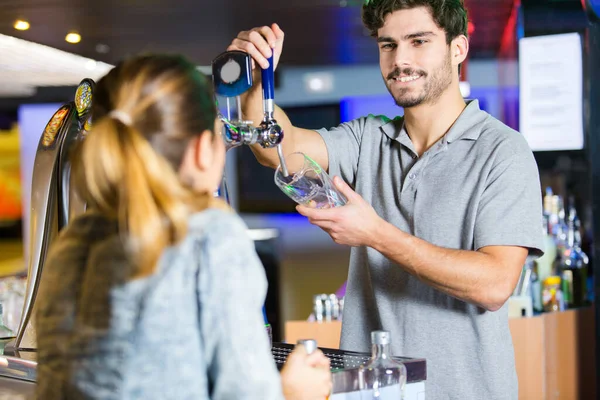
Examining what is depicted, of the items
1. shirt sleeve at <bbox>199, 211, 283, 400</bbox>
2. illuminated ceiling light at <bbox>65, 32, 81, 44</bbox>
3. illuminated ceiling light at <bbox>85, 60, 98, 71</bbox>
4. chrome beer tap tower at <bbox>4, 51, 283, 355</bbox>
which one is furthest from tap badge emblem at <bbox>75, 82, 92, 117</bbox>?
illuminated ceiling light at <bbox>85, 60, 98, 71</bbox>

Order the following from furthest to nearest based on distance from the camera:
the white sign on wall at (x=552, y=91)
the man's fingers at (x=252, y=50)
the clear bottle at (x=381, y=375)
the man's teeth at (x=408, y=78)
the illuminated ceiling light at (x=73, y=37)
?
the illuminated ceiling light at (x=73, y=37) < the white sign on wall at (x=552, y=91) < the man's teeth at (x=408, y=78) < the man's fingers at (x=252, y=50) < the clear bottle at (x=381, y=375)

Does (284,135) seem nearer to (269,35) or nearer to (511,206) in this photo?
(269,35)

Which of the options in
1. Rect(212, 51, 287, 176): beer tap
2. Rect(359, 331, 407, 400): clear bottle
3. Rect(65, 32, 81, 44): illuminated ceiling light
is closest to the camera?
Rect(359, 331, 407, 400): clear bottle

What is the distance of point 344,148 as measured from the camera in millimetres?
1919

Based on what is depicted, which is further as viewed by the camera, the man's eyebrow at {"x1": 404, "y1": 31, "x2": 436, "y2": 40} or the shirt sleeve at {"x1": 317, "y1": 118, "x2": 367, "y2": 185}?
the shirt sleeve at {"x1": 317, "y1": 118, "x2": 367, "y2": 185}

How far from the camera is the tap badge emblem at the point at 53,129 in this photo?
6.19 feet

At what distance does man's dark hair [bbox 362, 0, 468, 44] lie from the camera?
1.82 m

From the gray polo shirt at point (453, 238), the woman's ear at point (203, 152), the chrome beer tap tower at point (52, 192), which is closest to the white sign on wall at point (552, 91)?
the gray polo shirt at point (453, 238)

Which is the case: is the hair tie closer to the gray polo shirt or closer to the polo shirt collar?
the gray polo shirt

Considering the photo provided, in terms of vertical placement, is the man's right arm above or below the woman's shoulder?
above

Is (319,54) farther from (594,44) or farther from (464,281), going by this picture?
(464,281)

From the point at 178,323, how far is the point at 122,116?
0.88 ft

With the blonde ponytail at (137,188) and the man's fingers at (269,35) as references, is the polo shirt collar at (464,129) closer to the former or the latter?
the man's fingers at (269,35)

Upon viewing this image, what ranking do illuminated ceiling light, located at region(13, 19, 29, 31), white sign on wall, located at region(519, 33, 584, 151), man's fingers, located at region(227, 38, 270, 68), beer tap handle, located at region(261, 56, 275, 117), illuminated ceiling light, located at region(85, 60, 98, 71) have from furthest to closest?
illuminated ceiling light, located at region(85, 60, 98, 71), illuminated ceiling light, located at region(13, 19, 29, 31), white sign on wall, located at region(519, 33, 584, 151), man's fingers, located at region(227, 38, 270, 68), beer tap handle, located at region(261, 56, 275, 117)
